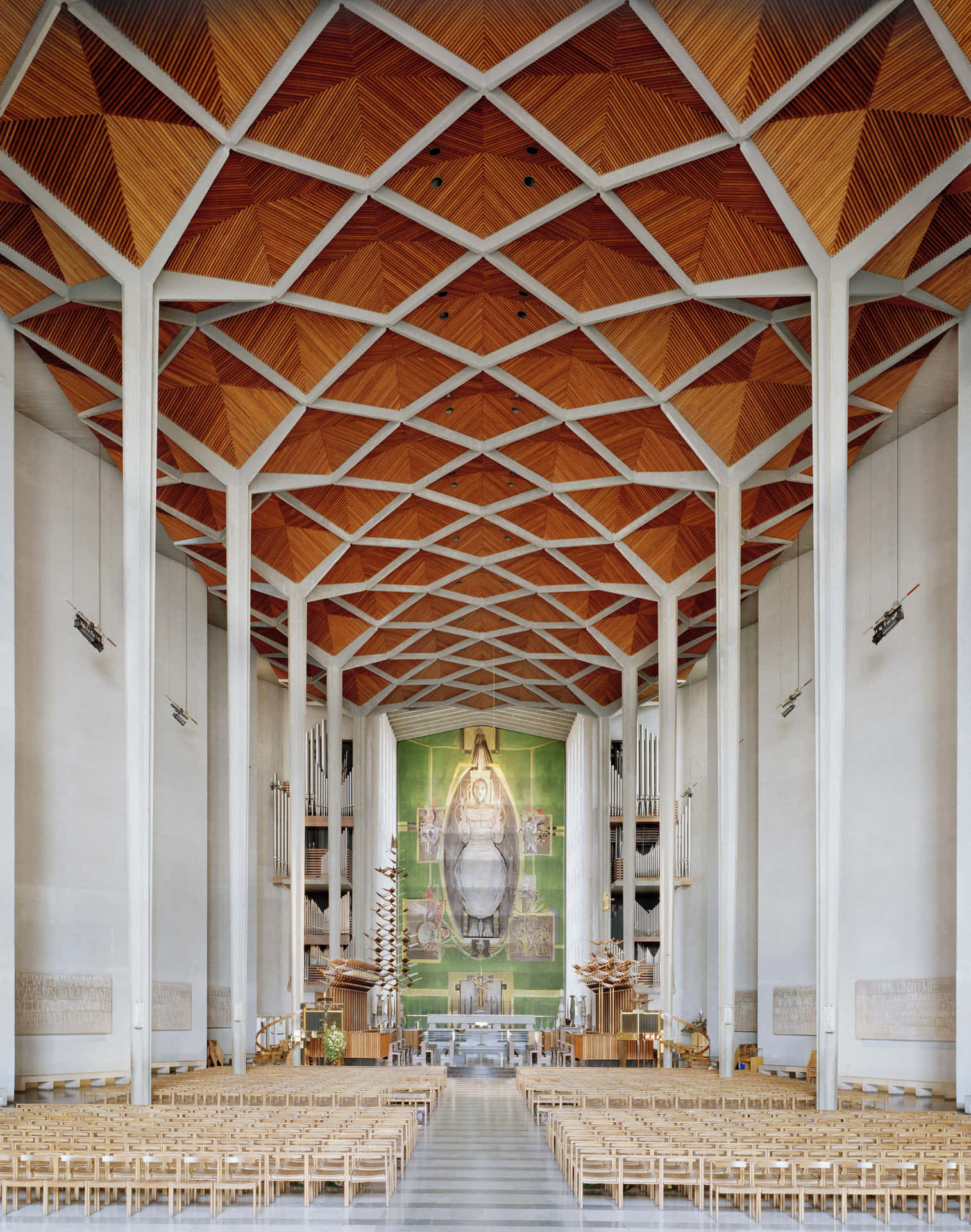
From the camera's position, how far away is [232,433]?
2089 centimetres

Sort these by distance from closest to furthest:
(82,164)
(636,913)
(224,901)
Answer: (82,164) → (224,901) → (636,913)

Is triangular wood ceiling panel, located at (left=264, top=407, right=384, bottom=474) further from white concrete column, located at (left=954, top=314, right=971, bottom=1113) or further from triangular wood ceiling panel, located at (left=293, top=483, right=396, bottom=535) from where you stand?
white concrete column, located at (left=954, top=314, right=971, bottom=1113)

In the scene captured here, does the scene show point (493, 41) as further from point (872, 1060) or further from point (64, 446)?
point (872, 1060)

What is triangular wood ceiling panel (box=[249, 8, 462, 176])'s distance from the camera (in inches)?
545

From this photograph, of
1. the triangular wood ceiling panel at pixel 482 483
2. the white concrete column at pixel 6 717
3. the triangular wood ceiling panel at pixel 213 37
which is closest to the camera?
the triangular wood ceiling panel at pixel 213 37

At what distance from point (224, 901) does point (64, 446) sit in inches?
503

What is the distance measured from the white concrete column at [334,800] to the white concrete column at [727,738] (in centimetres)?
1439

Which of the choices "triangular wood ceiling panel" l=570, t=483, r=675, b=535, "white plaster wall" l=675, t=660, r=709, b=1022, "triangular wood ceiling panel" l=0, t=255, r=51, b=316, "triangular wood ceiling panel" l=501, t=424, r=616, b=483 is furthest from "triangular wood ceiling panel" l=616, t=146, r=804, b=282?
"white plaster wall" l=675, t=660, r=709, b=1022

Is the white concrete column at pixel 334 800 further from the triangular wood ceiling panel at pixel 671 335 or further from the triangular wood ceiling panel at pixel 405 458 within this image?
the triangular wood ceiling panel at pixel 671 335

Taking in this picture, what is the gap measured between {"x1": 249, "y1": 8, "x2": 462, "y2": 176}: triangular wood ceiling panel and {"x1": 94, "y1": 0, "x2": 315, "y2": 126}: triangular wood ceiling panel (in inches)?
17.1

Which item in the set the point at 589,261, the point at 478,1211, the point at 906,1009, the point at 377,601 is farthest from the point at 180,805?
the point at 478,1211

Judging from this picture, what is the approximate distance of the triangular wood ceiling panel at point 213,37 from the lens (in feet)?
42.4

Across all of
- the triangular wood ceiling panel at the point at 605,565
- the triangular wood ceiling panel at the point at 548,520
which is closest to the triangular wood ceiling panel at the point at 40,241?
the triangular wood ceiling panel at the point at 548,520

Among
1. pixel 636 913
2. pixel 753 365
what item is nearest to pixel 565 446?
pixel 753 365
